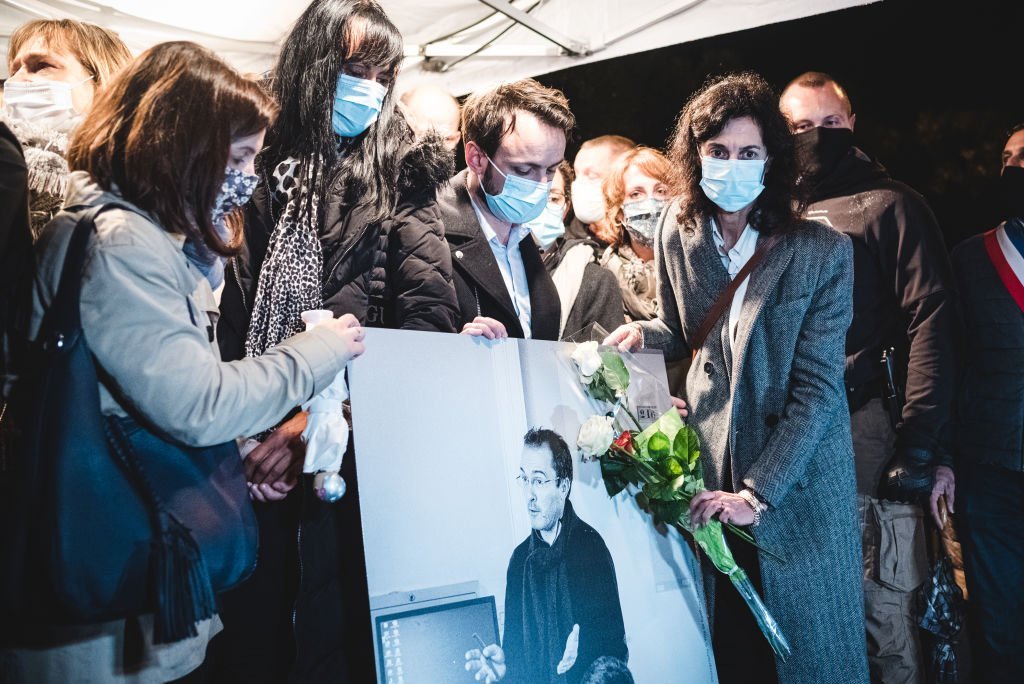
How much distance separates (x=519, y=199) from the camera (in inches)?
104

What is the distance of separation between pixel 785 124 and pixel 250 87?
6.22 feet

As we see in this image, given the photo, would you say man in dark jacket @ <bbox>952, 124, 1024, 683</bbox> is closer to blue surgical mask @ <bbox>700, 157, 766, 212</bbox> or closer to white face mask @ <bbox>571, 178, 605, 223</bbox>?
blue surgical mask @ <bbox>700, 157, 766, 212</bbox>

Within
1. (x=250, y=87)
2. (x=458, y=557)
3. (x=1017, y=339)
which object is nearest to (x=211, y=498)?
(x=458, y=557)

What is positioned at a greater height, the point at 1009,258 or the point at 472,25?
the point at 472,25

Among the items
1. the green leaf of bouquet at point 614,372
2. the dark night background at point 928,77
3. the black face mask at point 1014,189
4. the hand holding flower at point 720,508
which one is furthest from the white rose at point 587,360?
the dark night background at point 928,77

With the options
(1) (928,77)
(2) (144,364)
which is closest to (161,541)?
(2) (144,364)

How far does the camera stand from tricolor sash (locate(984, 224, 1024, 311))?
3.40 metres

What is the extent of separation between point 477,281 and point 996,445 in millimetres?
2550

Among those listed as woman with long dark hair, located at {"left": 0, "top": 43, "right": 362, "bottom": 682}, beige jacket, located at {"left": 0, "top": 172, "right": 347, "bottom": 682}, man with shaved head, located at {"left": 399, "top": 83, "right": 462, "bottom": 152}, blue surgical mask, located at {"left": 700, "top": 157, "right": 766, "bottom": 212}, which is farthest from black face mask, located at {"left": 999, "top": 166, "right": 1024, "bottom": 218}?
beige jacket, located at {"left": 0, "top": 172, "right": 347, "bottom": 682}

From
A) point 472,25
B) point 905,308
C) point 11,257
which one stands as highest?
point 472,25

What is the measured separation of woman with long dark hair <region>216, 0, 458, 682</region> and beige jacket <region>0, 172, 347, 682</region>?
40 cm

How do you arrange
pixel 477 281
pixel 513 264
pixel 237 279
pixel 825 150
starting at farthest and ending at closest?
pixel 825 150
pixel 513 264
pixel 477 281
pixel 237 279

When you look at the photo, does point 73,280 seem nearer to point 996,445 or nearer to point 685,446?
point 685,446

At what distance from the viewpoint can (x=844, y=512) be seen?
2369 millimetres
